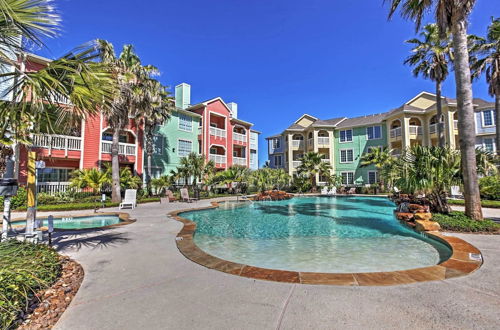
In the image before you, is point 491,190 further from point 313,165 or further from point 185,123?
point 185,123

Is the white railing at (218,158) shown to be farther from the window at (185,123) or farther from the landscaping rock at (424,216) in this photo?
the landscaping rock at (424,216)

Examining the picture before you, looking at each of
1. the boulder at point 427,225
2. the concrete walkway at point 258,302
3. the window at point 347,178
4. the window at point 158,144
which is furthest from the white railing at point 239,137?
the concrete walkway at point 258,302

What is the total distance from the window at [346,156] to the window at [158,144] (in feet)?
78.2

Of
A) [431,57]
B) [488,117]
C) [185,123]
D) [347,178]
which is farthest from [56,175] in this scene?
[488,117]

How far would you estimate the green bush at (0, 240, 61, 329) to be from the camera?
2.55 m

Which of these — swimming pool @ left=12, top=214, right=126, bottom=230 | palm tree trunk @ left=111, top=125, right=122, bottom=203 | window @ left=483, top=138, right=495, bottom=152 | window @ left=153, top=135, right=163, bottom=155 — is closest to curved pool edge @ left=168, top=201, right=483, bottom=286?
swimming pool @ left=12, top=214, right=126, bottom=230

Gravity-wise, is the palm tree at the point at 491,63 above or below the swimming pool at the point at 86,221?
above

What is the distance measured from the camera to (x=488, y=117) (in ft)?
79.0

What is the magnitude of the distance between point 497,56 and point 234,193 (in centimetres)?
2538

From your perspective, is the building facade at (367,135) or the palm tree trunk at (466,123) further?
the building facade at (367,135)

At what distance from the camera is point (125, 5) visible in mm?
11898

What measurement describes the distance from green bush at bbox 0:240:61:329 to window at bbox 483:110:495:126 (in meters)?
34.9

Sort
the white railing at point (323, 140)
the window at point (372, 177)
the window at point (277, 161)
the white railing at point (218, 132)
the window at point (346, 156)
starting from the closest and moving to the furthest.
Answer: the white railing at point (218, 132), the window at point (372, 177), the window at point (346, 156), the white railing at point (323, 140), the window at point (277, 161)

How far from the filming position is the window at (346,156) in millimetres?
32031
